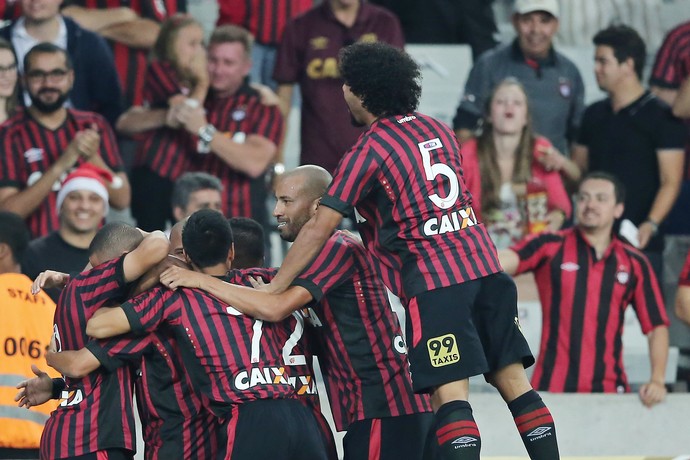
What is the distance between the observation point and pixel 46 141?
9.04m

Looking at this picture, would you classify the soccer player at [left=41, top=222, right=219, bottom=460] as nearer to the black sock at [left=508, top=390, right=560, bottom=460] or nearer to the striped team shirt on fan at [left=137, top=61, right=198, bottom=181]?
the black sock at [left=508, top=390, right=560, bottom=460]

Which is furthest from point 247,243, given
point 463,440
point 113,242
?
point 463,440

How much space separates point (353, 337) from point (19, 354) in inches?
67.8

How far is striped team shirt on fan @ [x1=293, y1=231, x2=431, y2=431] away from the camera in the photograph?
6367 millimetres

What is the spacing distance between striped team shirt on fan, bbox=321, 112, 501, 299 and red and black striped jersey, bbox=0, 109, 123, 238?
3224mm

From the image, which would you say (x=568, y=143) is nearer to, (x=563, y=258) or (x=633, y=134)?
(x=633, y=134)

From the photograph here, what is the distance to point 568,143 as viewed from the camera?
32.4ft

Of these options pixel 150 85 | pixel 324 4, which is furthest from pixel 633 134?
pixel 150 85

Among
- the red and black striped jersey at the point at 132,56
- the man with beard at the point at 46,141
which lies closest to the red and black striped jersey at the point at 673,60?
the red and black striped jersey at the point at 132,56

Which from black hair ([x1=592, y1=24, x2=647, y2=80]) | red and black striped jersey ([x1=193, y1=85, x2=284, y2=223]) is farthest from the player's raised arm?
black hair ([x1=592, y1=24, x2=647, y2=80])

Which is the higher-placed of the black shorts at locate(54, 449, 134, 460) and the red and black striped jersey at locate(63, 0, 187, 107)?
the red and black striped jersey at locate(63, 0, 187, 107)

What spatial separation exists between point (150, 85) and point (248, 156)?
2.67 ft

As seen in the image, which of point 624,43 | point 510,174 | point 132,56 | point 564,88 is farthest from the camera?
point 132,56

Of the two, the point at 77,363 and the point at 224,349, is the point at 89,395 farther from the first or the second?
the point at 224,349
